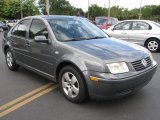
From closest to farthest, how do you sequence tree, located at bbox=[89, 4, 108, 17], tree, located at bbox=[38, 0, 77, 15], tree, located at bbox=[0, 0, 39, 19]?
tree, located at bbox=[0, 0, 39, 19]
tree, located at bbox=[38, 0, 77, 15]
tree, located at bbox=[89, 4, 108, 17]

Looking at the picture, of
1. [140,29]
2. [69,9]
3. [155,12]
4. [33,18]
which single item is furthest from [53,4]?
[33,18]

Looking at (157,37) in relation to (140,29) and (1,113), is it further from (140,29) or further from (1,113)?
(1,113)

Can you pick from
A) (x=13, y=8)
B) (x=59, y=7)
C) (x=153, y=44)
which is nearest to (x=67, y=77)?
(x=153, y=44)

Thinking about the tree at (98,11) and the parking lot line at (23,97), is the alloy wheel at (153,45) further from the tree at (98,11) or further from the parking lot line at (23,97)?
the tree at (98,11)

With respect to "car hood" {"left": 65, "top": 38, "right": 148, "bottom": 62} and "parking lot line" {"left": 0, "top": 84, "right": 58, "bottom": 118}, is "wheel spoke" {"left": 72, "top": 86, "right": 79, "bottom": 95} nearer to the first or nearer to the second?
"car hood" {"left": 65, "top": 38, "right": 148, "bottom": 62}

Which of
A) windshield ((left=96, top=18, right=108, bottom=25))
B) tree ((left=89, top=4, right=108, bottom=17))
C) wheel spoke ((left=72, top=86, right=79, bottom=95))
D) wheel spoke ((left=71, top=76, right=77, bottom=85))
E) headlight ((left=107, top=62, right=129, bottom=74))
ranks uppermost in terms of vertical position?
tree ((left=89, top=4, right=108, bottom=17))

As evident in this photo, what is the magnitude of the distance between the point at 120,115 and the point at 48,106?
128cm

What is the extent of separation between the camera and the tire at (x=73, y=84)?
449 centimetres

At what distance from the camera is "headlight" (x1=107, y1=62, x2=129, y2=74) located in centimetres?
420

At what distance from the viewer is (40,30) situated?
5.66 m

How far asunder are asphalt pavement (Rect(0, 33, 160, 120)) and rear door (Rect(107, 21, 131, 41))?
6.07m

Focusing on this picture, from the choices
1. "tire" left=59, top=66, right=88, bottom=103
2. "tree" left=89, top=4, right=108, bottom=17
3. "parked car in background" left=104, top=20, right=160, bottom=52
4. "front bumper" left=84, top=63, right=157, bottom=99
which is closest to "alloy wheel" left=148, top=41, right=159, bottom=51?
"parked car in background" left=104, top=20, right=160, bottom=52

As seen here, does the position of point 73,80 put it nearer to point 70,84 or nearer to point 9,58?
point 70,84

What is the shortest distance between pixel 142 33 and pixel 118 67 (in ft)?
23.8
